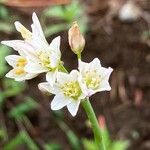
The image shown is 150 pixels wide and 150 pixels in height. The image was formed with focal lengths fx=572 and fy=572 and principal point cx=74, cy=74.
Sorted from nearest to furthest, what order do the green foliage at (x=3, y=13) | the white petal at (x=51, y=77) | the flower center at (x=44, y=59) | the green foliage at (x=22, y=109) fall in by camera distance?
the white petal at (x=51, y=77), the flower center at (x=44, y=59), the green foliage at (x=22, y=109), the green foliage at (x=3, y=13)

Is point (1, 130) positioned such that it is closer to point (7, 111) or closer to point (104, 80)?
point (7, 111)

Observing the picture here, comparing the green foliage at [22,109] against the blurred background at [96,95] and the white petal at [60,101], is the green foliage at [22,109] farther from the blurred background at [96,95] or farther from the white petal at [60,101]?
the white petal at [60,101]

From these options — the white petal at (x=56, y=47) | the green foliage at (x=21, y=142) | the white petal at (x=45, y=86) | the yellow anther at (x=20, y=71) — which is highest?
the white petal at (x=56, y=47)

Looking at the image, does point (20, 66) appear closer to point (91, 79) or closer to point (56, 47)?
point (56, 47)

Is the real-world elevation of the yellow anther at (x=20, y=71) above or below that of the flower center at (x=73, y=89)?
above

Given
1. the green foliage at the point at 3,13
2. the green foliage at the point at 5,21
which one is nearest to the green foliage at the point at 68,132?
the green foliage at the point at 5,21

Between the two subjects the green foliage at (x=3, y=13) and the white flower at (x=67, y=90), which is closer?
the white flower at (x=67, y=90)

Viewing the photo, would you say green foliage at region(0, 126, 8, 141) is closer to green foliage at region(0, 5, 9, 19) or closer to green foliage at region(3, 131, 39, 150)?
green foliage at region(3, 131, 39, 150)
